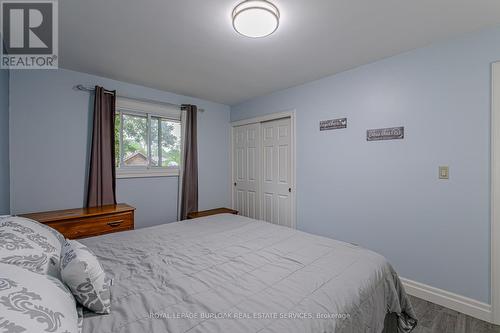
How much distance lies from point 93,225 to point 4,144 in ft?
3.68

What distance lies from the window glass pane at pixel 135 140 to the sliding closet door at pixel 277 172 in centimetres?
188

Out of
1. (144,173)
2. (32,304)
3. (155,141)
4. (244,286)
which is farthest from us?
(155,141)

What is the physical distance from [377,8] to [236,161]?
3.13 metres

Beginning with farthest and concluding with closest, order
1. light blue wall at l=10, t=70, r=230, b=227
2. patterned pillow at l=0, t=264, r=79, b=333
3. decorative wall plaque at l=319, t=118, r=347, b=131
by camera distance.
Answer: decorative wall plaque at l=319, t=118, r=347, b=131 → light blue wall at l=10, t=70, r=230, b=227 → patterned pillow at l=0, t=264, r=79, b=333

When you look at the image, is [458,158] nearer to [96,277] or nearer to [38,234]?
[96,277]

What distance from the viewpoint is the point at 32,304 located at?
0.65 meters

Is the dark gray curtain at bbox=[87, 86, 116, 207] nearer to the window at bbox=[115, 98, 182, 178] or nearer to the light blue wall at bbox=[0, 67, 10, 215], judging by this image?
the window at bbox=[115, 98, 182, 178]

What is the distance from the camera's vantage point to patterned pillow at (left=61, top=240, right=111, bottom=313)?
903 millimetres

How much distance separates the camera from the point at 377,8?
65.7 inches

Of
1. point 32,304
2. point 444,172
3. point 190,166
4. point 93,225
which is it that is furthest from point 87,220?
point 444,172

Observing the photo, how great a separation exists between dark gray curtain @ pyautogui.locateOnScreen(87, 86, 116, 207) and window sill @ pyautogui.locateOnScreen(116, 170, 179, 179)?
0.17 metres

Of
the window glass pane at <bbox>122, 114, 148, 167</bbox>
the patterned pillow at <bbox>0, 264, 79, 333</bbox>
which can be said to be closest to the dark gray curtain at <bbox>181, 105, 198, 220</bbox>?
the window glass pane at <bbox>122, 114, 148, 167</bbox>

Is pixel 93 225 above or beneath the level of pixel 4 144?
beneath

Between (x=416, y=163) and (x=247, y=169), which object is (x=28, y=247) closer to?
(x=416, y=163)
